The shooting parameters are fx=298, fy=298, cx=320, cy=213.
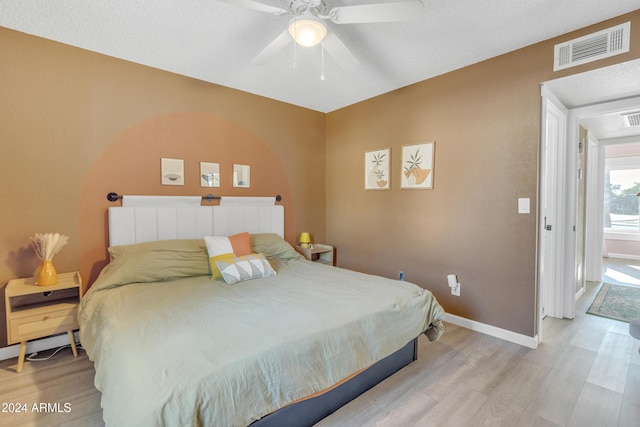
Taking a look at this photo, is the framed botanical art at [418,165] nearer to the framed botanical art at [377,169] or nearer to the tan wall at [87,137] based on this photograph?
the framed botanical art at [377,169]

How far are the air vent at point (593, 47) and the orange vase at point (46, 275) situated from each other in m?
4.16

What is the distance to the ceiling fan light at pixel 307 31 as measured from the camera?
5.76ft

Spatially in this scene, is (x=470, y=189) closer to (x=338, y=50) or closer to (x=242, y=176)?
(x=338, y=50)

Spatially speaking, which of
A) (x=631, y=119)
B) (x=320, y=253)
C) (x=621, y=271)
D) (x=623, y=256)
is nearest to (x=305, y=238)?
(x=320, y=253)

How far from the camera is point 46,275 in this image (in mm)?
2197

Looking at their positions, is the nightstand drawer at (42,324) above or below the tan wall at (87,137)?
below

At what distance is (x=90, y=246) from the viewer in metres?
2.62

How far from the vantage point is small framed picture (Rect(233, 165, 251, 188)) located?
346 cm

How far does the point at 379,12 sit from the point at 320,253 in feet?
10.2

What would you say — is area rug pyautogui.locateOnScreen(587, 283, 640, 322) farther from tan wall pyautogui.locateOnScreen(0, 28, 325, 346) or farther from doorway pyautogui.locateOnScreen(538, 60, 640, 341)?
tan wall pyautogui.locateOnScreen(0, 28, 325, 346)

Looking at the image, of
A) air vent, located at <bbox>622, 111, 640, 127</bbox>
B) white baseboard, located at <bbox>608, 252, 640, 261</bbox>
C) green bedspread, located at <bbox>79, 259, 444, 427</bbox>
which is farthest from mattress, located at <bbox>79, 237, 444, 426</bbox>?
white baseboard, located at <bbox>608, 252, 640, 261</bbox>

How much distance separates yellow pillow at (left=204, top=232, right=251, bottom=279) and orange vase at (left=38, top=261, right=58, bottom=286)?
43.0 inches

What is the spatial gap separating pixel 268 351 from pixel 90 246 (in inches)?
88.2

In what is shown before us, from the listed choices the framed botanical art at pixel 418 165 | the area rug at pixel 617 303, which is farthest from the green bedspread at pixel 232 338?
the area rug at pixel 617 303
